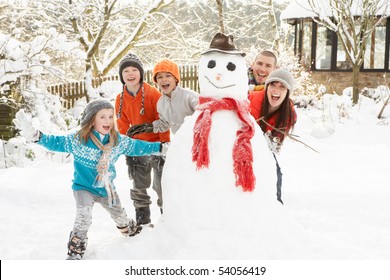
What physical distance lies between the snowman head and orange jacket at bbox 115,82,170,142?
0.89 metres

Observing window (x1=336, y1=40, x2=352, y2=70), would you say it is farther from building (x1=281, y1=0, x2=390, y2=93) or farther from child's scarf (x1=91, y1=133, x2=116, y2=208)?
child's scarf (x1=91, y1=133, x2=116, y2=208)

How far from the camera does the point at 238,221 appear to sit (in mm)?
2814

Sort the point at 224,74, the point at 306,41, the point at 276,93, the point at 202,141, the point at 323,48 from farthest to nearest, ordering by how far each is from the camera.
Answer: the point at 306,41
the point at 323,48
the point at 276,93
the point at 224,74
the point at 202,141

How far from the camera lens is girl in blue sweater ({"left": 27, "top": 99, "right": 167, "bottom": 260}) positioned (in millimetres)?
3195

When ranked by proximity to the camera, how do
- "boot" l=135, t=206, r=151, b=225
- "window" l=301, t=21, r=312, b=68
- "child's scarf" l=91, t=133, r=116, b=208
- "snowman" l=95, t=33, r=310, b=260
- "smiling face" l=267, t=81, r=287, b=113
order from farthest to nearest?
"window" l=301, t=21, r=312, b=68 < "boot" l=135, t=206, r=151, b=225 < "smiling face" l=267, t=81, r=287, b=113 < "child's scarf" l=91, t=133, r=116, b=208 < "snowman" l=95, t=33, r=310, b=260

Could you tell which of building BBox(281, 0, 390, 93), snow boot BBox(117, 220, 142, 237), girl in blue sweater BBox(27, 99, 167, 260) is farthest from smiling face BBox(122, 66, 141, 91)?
building BBox(281, 0, 390, 93)

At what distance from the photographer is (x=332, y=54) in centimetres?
1510

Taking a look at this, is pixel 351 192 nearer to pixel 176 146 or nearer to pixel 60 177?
pixel 176 146

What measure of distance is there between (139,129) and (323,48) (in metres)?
13.1

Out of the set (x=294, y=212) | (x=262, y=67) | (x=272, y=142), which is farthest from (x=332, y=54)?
(x=272, y=142)

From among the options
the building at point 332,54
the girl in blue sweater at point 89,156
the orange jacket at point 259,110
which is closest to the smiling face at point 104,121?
the girl in blue sweater at point 89,156

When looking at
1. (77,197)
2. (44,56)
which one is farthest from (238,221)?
(44,56)

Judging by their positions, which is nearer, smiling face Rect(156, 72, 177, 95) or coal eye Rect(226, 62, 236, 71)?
coal eye Rect(226, 62, 236, 71)

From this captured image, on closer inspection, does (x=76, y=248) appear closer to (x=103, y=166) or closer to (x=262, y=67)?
(x=103, y=166)
